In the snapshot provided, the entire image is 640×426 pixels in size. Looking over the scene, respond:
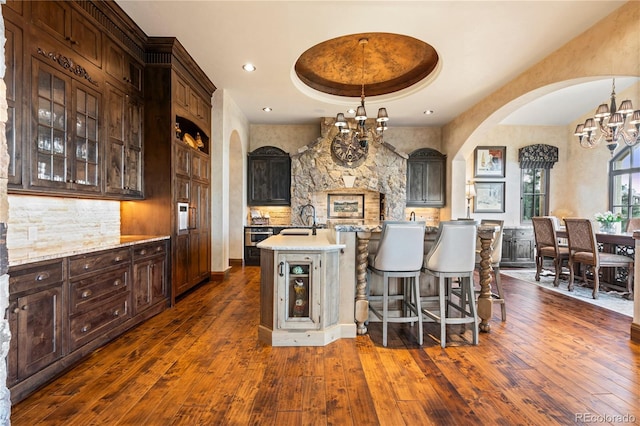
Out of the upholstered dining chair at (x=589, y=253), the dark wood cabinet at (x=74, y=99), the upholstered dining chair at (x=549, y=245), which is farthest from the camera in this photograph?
the upholstered dining chair at (x=549, y=245)

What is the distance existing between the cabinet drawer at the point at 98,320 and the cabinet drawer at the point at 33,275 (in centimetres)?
42

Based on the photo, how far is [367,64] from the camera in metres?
5.26

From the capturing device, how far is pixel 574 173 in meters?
7.63

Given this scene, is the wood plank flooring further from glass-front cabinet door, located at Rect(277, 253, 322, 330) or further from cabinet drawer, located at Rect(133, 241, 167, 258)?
cabinet drawer, located at Rect(133, 241, 167, 258)

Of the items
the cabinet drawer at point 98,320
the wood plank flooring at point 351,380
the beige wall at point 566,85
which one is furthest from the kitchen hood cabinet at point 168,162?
the beige wall at point 566,85

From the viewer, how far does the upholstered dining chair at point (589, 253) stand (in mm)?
4726

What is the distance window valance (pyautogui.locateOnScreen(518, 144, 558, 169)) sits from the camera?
7.69 metres

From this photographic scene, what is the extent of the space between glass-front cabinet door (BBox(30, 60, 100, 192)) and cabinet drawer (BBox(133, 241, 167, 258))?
69 centimetres

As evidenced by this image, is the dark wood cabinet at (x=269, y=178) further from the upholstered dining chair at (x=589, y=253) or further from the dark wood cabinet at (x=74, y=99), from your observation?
the upholstered dining chair at (x=589, y=253)

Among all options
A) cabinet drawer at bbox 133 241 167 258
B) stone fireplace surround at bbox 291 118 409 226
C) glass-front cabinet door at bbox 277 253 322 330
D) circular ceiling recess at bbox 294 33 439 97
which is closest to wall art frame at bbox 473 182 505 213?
stone fireplace surround at bbox 291 118 409 226

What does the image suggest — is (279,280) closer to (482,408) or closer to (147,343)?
(147,343)

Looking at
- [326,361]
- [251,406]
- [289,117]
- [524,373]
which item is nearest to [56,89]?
[251,406]

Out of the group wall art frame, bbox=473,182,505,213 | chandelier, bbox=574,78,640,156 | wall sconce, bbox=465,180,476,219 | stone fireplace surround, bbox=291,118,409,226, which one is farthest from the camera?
wall art frame, bbox=473,182,505,213
